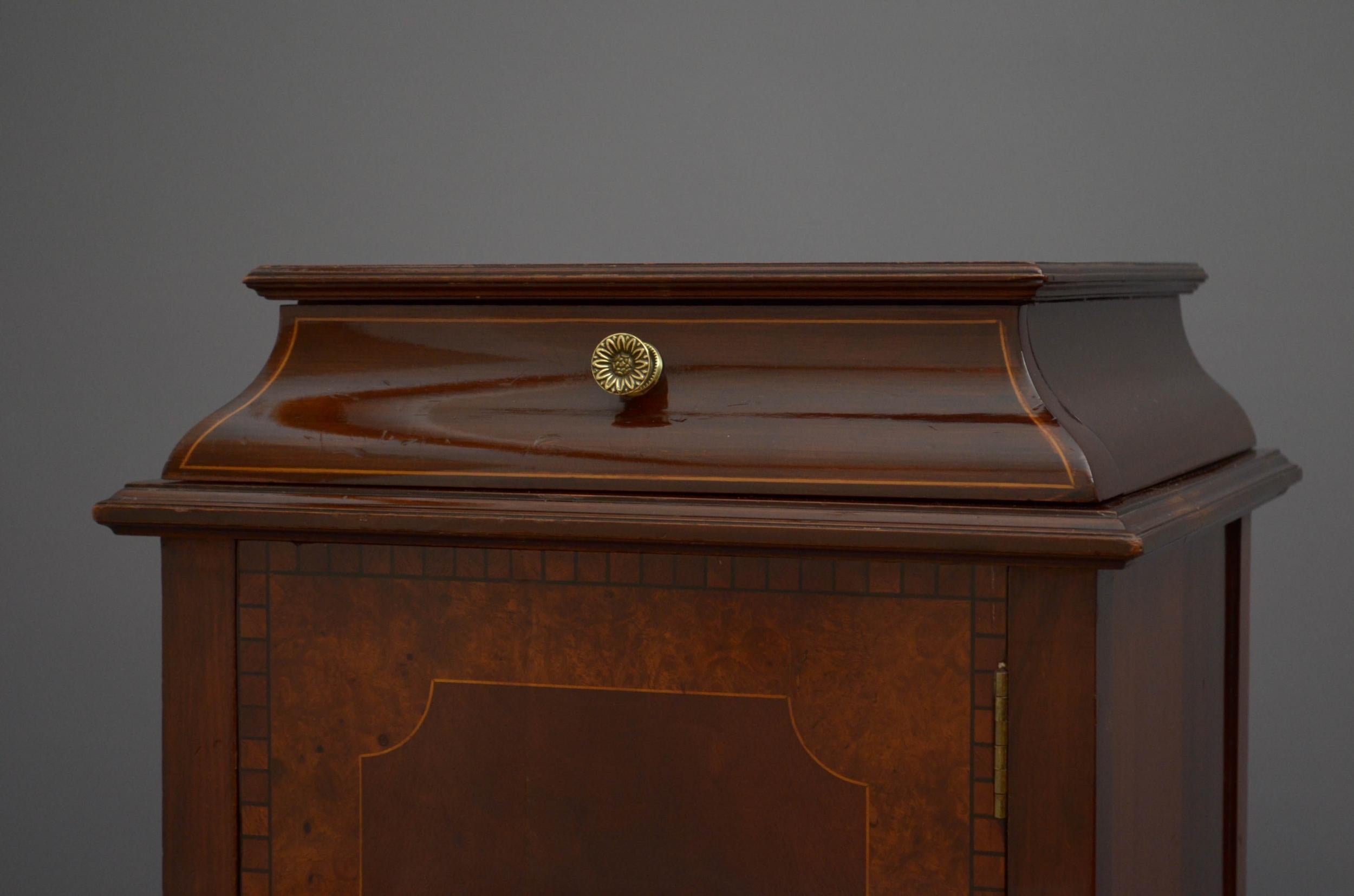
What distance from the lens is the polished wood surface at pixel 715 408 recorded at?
200 cm

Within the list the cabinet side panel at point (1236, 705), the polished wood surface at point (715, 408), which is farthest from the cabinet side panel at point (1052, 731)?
the cabinet side panel at point (1236, 705)

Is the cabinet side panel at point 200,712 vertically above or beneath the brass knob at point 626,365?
beneath

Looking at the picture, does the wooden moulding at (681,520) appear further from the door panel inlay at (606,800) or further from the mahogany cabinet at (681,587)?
the door panel inlay at (606,800)

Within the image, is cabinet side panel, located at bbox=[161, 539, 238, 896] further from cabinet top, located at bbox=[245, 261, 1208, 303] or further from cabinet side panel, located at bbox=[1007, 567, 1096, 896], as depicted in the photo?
cabinet side panel, located at bbox=[1007, 567, 1096, 896]

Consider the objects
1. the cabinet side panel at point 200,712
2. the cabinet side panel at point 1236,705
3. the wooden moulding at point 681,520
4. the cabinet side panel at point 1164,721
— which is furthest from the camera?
the cabinet side panel at point 1236,705

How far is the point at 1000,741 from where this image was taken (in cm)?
200

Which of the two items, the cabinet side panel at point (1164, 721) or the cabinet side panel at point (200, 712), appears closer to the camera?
the cabinet side panel at point (1164, 721)

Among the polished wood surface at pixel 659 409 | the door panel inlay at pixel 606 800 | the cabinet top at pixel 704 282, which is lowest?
the door panel inlay at pixel 606 800

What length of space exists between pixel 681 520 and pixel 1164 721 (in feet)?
2.13

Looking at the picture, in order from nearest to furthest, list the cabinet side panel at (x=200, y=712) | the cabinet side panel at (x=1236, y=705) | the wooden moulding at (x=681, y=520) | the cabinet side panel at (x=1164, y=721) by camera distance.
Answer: the wooden moulding at (x=681, y=520), the cabinet side panel at (x=1164, y=721), the cabinet side panel at (x=200, y=712), the cabinet side panel at (x=1236, y=705)

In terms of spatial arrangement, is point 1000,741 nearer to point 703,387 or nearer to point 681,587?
point 681,587

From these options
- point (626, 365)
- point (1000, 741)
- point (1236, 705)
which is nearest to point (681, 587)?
point (626, 365)

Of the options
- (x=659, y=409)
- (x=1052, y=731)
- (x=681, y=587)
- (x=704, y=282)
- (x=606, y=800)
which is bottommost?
(x=606, y=800)

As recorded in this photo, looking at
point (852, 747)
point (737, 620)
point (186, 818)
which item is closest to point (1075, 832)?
point (852, 747)
